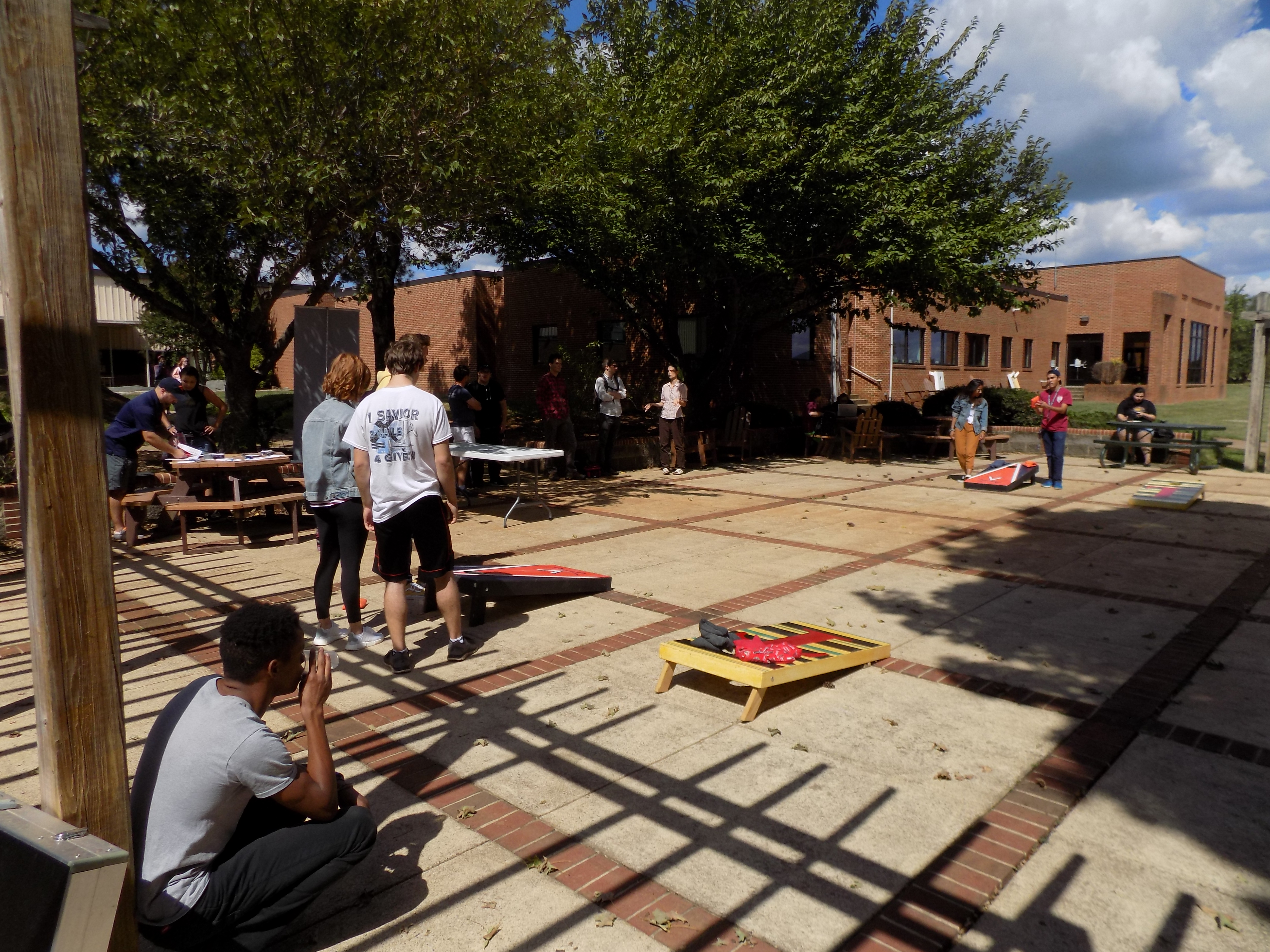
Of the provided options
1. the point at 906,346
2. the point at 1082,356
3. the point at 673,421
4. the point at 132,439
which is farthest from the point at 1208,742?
the point at 1082,356

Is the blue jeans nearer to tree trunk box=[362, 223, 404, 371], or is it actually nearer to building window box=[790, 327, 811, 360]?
tree trunk box=[362, 223, 404, 371]

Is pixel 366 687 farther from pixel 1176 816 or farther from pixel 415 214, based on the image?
pixel 415 214

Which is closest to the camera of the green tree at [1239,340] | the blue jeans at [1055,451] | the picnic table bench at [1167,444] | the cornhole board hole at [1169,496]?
the cornhole board hole at [1169,496]

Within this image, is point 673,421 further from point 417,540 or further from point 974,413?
point 417,540

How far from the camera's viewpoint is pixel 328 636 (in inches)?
223

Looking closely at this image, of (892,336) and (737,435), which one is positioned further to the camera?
(892,336)

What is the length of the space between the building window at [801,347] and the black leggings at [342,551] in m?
21.0

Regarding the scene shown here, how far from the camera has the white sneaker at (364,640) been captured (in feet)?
18.3

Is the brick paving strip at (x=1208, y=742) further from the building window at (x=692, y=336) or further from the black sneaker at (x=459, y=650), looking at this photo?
the building window at (x=692, y=336)

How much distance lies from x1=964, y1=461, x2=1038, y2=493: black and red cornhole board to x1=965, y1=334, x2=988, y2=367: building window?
18.7 metres

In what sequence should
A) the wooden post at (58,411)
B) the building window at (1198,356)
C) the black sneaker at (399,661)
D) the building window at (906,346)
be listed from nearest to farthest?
the wooden post at (58,411)
the black sneaker at (399,661)
the building window at (906,346)
the building window at (1198,356)

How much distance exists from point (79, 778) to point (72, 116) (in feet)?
5.46

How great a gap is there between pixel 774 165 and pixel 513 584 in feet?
36.1

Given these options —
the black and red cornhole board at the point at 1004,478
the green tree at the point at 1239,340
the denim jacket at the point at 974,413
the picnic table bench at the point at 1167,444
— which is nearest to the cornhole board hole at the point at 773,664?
the black and red cornhole board at the point at 1004,478
